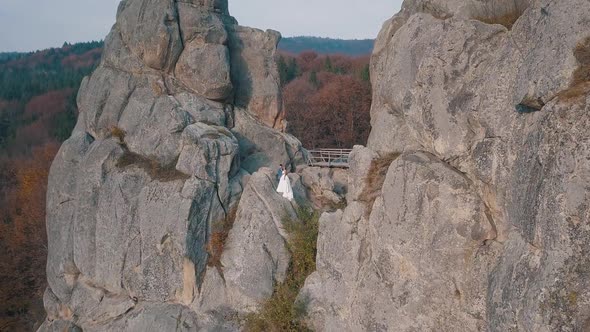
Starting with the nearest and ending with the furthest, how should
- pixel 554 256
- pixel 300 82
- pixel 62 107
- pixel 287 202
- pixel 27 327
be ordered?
pixel 554 256
pixel 287 202
pixel 27 327
pixel 300 82
pixel 62 107

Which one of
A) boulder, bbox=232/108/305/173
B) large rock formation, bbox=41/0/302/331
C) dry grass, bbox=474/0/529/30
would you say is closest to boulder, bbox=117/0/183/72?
large rock formation, bbox=41/0/302/331

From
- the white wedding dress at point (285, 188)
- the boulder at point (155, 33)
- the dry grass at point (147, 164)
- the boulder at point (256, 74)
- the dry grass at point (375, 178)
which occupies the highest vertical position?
the boulder at point (155, 33)

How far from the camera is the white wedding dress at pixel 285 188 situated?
21094mm

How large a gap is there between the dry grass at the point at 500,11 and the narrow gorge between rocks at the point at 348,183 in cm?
4

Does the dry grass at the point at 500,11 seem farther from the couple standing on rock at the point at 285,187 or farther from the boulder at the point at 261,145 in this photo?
the boulder at the point at 261,145

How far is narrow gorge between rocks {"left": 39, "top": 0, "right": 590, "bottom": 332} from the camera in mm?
10719

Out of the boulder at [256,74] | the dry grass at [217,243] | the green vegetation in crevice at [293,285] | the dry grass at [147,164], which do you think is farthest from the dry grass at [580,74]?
the boulder at [256,74]

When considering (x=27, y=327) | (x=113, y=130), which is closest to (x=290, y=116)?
(x=27, y=327)

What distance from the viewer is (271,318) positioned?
18797 mm

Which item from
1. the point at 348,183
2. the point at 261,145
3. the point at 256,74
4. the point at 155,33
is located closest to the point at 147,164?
the point at 261,145

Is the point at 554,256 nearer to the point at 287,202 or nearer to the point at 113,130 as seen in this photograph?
the point at 287,202

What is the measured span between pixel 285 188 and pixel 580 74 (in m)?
12.4

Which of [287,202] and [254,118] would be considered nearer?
[287,202]

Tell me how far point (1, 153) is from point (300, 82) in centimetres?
4018
